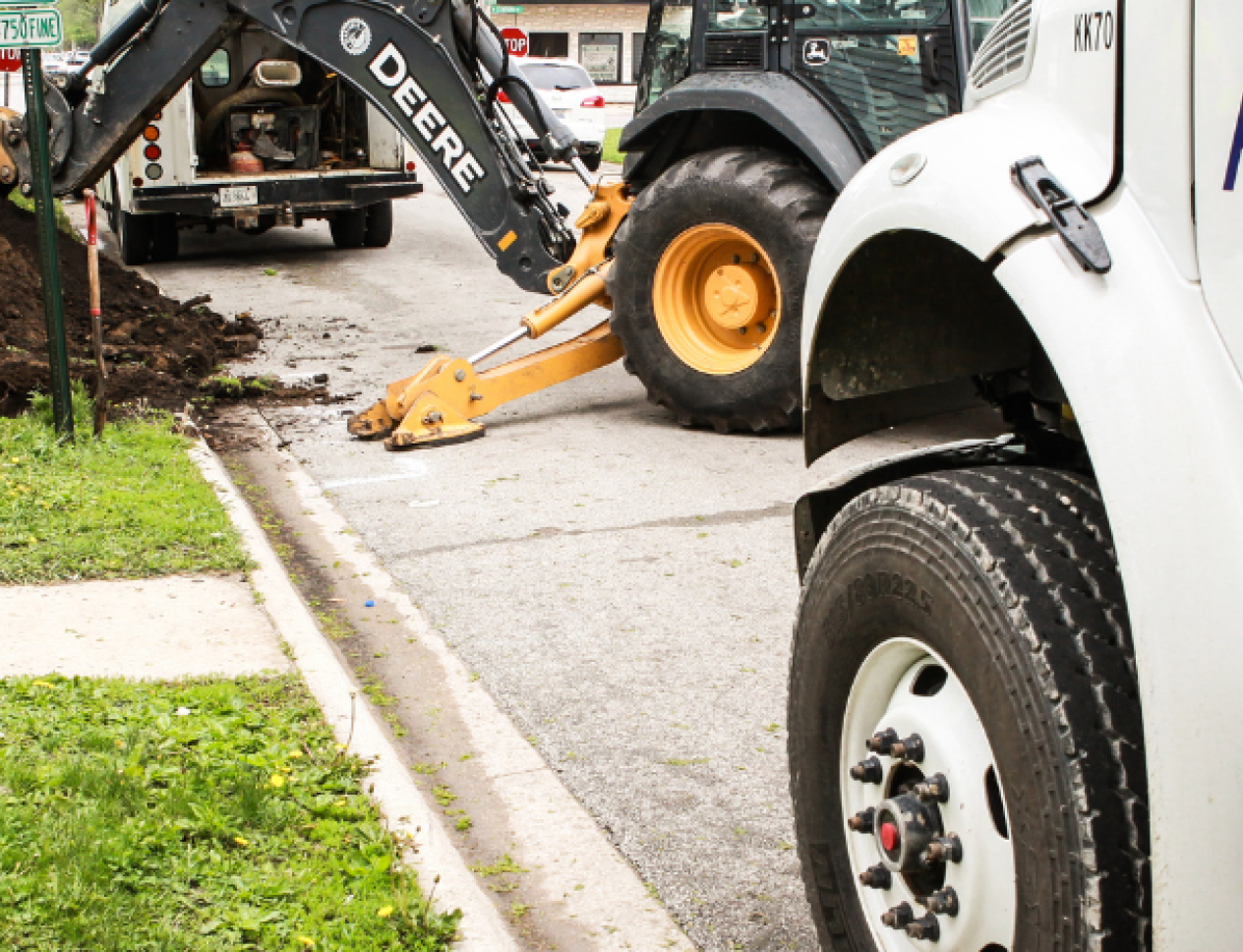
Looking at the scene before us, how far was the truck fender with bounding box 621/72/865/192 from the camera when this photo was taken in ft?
23.8

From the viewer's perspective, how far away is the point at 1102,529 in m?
2.23

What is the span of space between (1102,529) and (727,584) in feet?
11.4

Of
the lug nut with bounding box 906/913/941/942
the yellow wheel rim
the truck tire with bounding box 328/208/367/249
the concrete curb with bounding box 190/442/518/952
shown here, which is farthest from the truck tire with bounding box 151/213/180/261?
the lug nut with bounding box 906/913/941/942

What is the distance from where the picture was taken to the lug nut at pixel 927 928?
237 cm

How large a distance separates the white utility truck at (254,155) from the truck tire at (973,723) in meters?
11.4

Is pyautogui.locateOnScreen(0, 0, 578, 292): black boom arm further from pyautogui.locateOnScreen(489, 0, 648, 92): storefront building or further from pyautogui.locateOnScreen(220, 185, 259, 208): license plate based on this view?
pyautogui.locateOnScreen(489, 0, 648, 92): storefront building

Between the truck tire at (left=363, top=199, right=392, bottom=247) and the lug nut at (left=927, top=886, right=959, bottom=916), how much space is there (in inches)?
517

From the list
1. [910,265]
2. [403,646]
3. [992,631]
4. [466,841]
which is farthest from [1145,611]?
[403,646]

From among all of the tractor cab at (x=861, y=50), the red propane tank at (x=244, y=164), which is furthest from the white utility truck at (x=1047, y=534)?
the red propane tank at (x=244, y=164)

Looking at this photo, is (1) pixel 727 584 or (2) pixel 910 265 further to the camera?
(1) pixel 727 584

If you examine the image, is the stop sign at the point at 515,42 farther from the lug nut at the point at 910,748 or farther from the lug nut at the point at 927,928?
the lug nut at the point at 927,928

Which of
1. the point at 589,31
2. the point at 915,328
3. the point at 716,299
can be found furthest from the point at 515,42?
the point at 589,31

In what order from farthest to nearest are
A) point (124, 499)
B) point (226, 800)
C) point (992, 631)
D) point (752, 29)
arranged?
point (752, 29), point (124, 499), point (226, 800), point (992, 631)

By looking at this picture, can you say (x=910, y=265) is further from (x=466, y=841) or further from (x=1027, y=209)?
(x=466, y=841)
